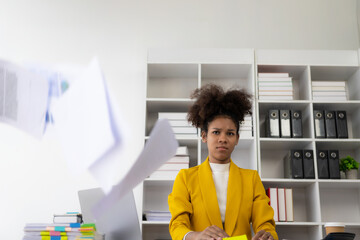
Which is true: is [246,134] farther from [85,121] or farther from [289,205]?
[85,121]

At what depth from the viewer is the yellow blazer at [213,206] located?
1.62m

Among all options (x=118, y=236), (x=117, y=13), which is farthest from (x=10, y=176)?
(x=118, y=236)

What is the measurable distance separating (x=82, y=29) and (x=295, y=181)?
2168 millimetres

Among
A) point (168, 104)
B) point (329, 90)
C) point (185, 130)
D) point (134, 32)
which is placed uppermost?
point (134, 32)

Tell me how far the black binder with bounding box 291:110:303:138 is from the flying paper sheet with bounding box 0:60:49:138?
3063mm

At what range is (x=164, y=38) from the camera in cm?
359

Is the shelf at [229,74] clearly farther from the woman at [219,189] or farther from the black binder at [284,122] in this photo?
the woman at [219,189]

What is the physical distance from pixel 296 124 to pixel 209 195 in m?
1.68

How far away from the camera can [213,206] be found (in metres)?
1.64

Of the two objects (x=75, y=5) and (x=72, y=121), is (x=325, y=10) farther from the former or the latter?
(x=72, y=121)

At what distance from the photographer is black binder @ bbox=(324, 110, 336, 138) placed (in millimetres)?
3122

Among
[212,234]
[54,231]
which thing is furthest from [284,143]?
[54,231]

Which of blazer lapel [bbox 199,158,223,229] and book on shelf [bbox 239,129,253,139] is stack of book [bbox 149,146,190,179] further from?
blazer lapel [bbox 199,158,223,229]

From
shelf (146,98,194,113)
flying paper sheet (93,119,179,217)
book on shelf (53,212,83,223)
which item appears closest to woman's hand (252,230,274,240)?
book on shelf (53,212,83,223)
